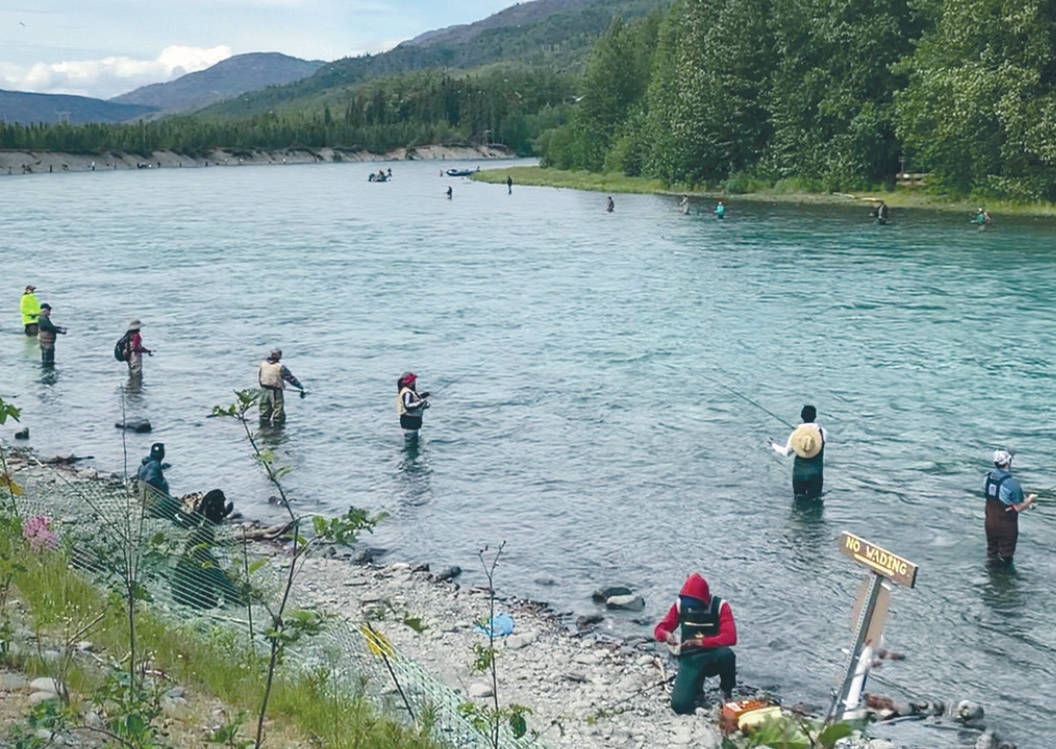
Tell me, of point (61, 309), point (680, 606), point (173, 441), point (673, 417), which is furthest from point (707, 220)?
point (680, 606)

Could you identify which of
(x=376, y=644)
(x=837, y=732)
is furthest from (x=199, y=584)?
(x=837, y=732)

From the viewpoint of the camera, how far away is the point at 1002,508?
61.7ft

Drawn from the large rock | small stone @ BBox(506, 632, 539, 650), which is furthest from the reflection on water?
the large rock

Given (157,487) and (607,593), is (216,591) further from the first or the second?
(607,593)

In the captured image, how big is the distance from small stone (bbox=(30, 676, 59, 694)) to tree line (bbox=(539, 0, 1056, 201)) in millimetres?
69329

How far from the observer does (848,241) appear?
6419 cm

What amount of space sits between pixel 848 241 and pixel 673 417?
126ft

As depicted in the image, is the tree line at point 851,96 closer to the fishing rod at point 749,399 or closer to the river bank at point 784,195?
the river bank at point 784,195

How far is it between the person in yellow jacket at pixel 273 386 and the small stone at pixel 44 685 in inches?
694

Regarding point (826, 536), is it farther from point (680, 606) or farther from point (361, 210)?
point (361, 210)

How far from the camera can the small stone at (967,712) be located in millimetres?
14309

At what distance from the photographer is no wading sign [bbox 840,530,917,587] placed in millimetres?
9633

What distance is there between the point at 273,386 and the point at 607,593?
13061 millimetres

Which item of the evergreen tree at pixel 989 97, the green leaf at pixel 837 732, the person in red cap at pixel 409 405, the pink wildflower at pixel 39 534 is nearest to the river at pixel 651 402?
the person in red cap at pixel 409 405
